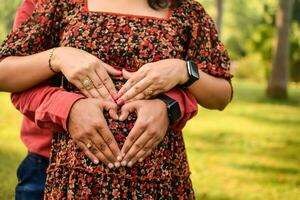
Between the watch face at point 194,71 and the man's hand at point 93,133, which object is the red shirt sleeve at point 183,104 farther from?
the man's hand at point 93,133

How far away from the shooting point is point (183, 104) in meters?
2.39

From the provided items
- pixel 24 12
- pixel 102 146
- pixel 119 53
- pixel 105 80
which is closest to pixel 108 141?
pixel 102 146

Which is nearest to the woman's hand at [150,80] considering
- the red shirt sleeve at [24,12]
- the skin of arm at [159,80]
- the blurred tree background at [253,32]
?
the skin of arm at [159,80]

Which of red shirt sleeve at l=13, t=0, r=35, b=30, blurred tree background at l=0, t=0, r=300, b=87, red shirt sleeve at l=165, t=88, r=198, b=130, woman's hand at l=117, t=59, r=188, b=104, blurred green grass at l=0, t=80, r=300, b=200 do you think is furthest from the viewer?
blurred tree background at l=0, t=0, r=300, b=87

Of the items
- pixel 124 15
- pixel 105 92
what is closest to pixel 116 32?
pixel 124 15

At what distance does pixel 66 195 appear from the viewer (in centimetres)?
226

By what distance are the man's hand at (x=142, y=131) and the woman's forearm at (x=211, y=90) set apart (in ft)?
0.78

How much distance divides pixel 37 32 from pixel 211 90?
2.53ft

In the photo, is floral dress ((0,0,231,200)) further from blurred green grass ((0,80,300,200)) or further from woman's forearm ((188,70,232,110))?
blurred green grass ((0,80,300,200))

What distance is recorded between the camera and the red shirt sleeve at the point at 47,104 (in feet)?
7.19

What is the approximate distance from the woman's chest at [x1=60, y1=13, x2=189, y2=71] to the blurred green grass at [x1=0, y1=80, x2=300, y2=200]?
3.67 m

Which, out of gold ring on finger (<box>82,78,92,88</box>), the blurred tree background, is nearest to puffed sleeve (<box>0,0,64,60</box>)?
gold ring on finger (<box>82,78,92,88</box>)

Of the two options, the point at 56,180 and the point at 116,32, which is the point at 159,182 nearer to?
the point at 56,180

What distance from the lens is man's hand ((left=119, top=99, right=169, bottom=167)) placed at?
2.22m
